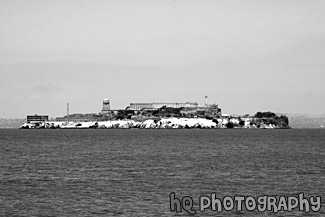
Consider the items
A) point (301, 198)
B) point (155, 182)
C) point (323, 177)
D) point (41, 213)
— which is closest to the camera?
point (41, 213)

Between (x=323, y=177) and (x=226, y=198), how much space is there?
16.6 meters

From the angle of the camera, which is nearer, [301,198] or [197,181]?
[301,198]

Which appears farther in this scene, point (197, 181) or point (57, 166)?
point (57, 166)

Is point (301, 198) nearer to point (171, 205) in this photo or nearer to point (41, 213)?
point (171, 205)

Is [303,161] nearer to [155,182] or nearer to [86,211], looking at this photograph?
[155,182]

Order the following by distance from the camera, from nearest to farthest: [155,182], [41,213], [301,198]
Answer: [41,213], [301,198], [155,182]

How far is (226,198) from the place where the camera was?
42.2 meters

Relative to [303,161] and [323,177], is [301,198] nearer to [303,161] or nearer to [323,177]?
[323,177]

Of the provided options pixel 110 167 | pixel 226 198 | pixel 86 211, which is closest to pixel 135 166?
pixel 110 167

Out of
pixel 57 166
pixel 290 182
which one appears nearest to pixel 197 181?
pixel 290 182

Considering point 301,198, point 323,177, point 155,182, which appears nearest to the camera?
point 301,198

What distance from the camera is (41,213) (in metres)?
36.8

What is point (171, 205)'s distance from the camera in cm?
3881

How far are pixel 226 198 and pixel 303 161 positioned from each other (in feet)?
117
